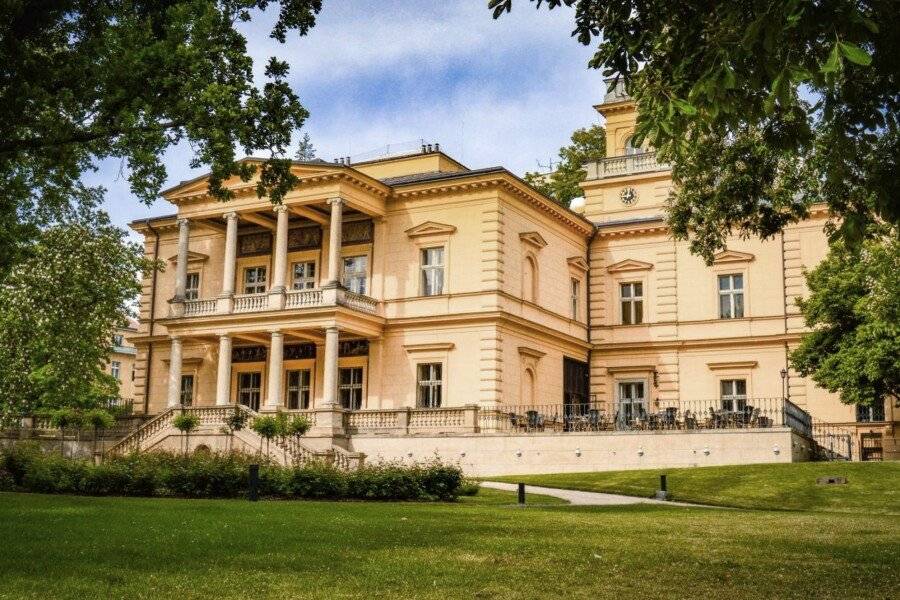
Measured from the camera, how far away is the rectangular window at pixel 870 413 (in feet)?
123

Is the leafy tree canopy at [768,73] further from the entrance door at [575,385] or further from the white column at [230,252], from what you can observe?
the white column at [230,252]

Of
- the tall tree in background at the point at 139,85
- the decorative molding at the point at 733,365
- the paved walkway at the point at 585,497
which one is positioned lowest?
the paved walkway at the point at 585,497

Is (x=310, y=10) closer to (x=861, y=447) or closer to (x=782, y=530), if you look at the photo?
(x=782, y=530)

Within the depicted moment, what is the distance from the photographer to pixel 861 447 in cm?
3734

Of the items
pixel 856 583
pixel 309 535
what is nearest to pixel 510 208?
pixel 309 535

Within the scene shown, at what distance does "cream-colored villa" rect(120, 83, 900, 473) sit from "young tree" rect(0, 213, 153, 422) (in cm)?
198

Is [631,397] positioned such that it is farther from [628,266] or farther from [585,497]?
[585,497]

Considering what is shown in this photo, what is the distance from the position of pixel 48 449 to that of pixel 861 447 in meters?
30.8


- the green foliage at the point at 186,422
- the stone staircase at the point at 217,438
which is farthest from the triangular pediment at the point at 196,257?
the green foliage at the point at 186,422

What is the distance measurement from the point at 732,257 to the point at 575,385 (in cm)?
853

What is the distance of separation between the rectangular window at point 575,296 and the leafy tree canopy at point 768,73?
24.6m

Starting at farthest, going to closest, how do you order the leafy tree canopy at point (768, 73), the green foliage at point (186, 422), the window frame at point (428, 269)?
the window frame at point (428, 269)
the green foliage at point (186, 422)
the leafy tree canopy at point (768, 73)

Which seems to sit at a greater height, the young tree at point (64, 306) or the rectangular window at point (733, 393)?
the young tree at point (64, 306)

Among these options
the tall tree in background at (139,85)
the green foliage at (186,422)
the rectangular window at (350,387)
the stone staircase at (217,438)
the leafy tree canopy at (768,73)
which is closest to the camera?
the leafy tree canopy at (768,73)
